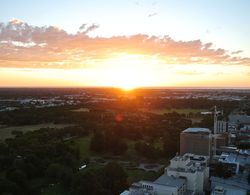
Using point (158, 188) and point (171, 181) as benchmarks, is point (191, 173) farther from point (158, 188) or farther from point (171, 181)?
point (158, 188)

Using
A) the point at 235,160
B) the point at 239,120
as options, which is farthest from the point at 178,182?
the point at 239,120

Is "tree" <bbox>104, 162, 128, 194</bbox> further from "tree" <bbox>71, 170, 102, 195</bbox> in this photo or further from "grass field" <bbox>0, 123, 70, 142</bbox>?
"grass field" <bbox>0, 123, 70, 142</bbox>

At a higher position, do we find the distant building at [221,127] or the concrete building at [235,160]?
the distant building at [221,127]

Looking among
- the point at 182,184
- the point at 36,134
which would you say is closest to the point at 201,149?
the point at 182,184

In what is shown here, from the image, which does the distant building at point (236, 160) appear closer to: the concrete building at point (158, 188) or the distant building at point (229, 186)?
the distant building at point (229, 186)

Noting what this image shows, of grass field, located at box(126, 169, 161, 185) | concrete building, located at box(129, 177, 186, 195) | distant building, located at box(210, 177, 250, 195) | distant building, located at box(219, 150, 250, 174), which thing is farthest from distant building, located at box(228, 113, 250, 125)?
concrete building, located at box(129, 177, 186, 195)

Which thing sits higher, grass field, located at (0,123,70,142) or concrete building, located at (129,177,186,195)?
concrete building, located at (129,177,186,195)

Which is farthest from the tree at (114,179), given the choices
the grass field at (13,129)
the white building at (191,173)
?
the grass field at (13,129)

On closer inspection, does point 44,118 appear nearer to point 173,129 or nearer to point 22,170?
point 173,129
